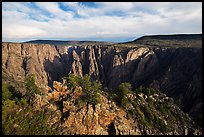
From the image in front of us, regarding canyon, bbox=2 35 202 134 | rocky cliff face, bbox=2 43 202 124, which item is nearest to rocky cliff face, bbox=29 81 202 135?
rocky cliff face, bbox=2 43 202 124

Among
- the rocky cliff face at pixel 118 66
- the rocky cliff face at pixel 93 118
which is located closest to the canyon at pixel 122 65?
the rocky cliff face at pixel 118 66

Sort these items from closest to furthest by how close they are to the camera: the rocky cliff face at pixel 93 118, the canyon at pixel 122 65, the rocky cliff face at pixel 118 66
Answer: the rocky cliff face at pixel 93 118 < the rocky cliff face at pixel 118 66 < the canyon at pixel 122 65

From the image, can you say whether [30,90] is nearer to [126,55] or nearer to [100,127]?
[100,127]

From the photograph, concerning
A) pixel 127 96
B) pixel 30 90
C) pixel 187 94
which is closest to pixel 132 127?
pixel 127 96

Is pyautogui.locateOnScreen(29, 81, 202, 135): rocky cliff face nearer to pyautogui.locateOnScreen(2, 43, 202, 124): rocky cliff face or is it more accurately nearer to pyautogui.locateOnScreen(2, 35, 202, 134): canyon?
pyautogui.locateOnScreen(2, 43, 202, 124): rocky cliff face

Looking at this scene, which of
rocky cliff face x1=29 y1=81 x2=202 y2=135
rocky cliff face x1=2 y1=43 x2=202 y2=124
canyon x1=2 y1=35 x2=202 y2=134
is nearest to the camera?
rocky cliff face x1=29 y1=81 x2=202 y2=135

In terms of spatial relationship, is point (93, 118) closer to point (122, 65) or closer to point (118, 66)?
point (118, 66)

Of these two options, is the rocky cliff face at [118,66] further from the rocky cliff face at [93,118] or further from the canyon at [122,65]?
the rocky cliff face at [93,118]

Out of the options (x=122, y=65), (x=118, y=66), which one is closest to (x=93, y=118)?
(x=118, y=66)
